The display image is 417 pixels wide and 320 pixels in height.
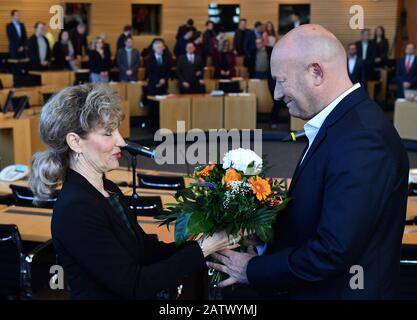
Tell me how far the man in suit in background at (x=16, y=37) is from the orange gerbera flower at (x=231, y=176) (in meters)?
14.0

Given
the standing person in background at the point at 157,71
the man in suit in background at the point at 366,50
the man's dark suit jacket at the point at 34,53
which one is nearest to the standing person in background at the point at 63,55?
the man's dark suit jacket at the point at 34,53

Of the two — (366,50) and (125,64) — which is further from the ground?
(366,50)

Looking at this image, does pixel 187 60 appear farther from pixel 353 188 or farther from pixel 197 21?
pixel 353 188

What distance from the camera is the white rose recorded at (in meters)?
2.29

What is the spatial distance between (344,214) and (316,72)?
17.8 inches

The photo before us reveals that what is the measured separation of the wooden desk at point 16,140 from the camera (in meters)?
8.94

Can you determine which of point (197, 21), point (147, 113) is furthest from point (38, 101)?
point (197, 21)

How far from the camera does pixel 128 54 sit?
13852 mm

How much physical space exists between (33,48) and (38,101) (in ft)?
10.0

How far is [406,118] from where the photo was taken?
11.2 m

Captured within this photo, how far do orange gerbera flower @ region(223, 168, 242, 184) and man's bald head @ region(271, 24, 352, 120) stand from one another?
0.34 metres

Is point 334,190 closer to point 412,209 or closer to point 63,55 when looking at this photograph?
point 412,209

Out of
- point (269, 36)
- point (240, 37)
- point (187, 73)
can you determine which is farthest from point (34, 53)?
point (240, 37)

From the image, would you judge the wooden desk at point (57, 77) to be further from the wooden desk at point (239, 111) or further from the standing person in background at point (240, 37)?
the standing person in background at point (240, 37)
